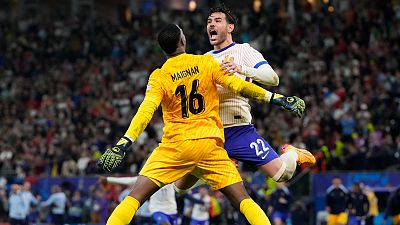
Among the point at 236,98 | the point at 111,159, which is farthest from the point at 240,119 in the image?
the point at 111,159

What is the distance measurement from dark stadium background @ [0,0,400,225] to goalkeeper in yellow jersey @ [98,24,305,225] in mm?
10616

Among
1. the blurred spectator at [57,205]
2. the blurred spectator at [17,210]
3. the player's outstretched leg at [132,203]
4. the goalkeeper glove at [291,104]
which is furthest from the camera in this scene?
the blurred spectator at [57,205]

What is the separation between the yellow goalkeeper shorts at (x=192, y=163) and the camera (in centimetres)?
888

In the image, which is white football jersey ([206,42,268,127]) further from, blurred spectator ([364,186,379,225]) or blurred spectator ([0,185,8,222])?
blurred spectator ([0,185,8,222])

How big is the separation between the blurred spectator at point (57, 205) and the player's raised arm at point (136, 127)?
1483cm

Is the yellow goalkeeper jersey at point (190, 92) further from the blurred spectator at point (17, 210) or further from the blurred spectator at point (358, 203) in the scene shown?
the blurred spectator at point (17, 210)

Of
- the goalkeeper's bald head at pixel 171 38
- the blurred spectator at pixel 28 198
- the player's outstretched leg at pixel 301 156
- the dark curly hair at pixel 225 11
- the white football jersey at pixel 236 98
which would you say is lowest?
the blurred spectator at pixel 28 198

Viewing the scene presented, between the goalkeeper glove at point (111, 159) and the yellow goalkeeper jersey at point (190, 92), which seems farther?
the yellow goalkeeper jersey at point (190, 92)

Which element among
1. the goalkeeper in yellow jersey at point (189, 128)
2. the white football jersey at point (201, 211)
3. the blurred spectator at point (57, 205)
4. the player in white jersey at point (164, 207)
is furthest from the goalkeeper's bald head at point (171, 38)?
the blurred spectator at point (57, 205)

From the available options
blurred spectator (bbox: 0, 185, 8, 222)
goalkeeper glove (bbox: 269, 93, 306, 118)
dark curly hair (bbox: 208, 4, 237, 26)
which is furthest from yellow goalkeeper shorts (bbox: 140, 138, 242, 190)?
blurred spectator (bbox: 0, 185, 8, 222)

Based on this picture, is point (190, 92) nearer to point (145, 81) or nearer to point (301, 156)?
point (301, 156)

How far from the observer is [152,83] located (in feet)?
29.3

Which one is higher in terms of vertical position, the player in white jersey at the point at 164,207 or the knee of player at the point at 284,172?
the knee of player at the point at 284,172

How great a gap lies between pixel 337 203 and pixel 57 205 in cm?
731
